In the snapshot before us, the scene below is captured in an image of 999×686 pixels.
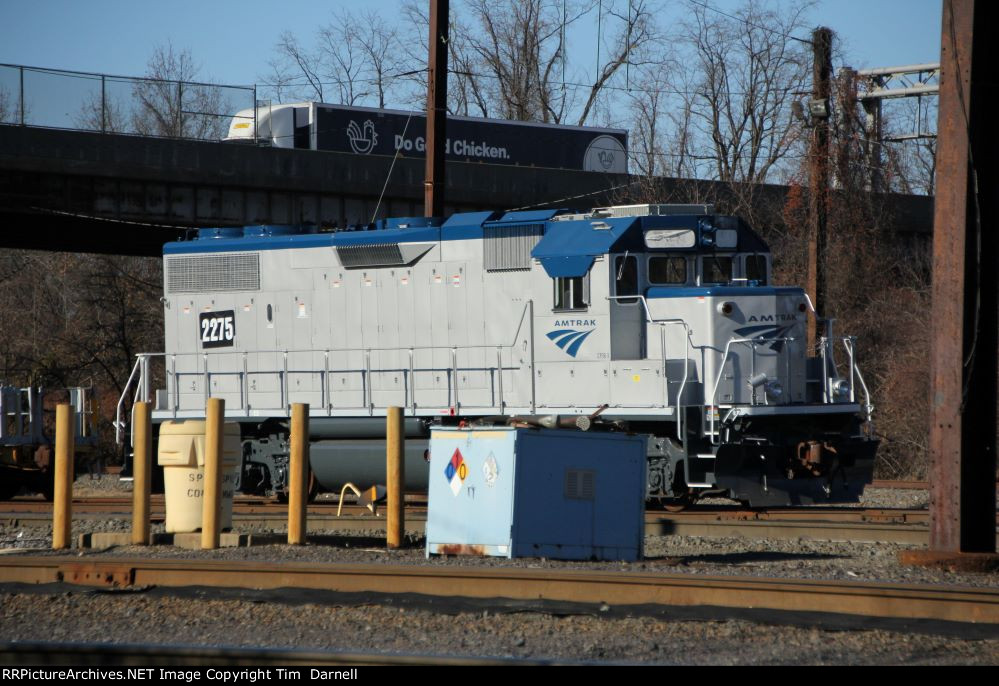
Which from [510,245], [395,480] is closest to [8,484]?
[510,245]

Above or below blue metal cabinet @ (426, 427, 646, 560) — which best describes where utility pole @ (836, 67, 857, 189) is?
above

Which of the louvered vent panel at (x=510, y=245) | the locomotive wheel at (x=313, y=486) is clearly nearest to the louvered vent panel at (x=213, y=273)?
the locomotive wheel at (x=313, y=486)

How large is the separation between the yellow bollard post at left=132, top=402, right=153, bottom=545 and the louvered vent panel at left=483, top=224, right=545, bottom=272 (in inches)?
219

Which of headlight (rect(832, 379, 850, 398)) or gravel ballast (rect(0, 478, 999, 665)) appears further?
headlight (rect(832, 379, 850, 398))

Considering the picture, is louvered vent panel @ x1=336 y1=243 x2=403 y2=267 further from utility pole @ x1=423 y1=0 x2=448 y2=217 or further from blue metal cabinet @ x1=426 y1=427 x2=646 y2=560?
blue metal cabinet @ x1=426 y1=427 x2=646 y2=560

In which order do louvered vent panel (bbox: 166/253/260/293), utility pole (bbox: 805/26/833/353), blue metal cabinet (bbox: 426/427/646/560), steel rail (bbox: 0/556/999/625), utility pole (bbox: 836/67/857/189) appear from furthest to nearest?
utility pole (bbox: 836/67/857/189), utility pole (bbox: 805/26/833/353), louvered vent panel (bbox: 166/253/260/293), blue metal cabinet (bbox: 426/427/646/560), steel rail (bbox: 0/556/999/625)

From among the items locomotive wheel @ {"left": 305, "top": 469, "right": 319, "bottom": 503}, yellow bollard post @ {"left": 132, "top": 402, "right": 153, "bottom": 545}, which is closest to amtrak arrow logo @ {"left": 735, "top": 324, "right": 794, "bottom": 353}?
locomotive wheel @ {"left": 305, "top": 469, "right": 319, "bottom": 503}

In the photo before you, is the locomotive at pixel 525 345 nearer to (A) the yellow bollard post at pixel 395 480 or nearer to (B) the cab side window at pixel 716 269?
(B) the cab side window at pixel 716 269

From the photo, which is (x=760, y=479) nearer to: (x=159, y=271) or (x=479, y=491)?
(x=479, y=491)

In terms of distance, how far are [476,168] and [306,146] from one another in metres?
4.15

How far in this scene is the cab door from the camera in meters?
13.8

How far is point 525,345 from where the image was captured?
572 inches

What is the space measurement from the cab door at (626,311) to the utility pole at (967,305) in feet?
16.4
